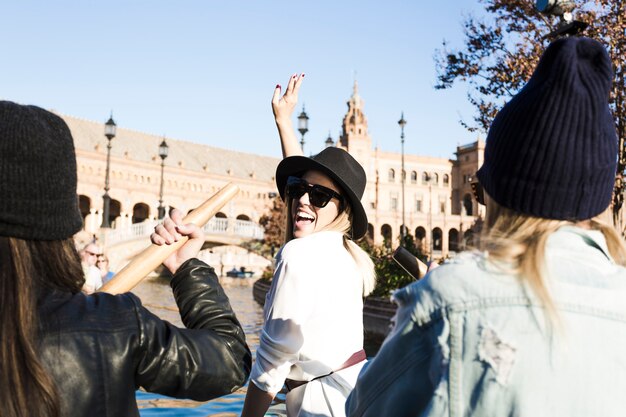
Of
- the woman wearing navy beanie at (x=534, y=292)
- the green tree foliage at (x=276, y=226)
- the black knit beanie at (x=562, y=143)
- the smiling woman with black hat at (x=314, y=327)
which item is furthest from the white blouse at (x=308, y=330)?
the green tree foliage at (x=276, y=226)

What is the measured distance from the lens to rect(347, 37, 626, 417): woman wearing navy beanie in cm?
114

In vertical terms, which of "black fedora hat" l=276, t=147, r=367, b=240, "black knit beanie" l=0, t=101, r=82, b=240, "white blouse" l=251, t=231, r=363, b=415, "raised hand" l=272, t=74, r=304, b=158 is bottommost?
"white blouse" l=251, t=231, r=363, b=415

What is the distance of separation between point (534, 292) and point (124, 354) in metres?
0.81

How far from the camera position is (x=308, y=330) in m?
2.19

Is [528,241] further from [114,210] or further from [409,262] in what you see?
[114,210]

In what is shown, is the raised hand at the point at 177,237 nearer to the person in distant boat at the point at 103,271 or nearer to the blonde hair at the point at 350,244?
the blonde hair at the point at 350,244

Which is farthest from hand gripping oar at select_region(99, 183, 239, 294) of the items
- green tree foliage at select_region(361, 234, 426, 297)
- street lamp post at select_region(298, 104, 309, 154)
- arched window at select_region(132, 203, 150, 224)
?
arched window at select_region(132, 203, 150, 224)

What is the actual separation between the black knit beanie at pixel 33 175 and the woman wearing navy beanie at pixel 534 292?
0.70 meters

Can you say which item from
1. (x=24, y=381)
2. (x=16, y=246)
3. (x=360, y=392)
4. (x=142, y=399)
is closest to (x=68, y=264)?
(x=16, y=246)

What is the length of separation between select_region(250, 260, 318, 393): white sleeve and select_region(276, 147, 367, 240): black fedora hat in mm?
504

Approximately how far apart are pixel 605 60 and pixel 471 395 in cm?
70

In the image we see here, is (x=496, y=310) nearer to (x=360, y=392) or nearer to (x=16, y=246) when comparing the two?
(x=360, y=392)

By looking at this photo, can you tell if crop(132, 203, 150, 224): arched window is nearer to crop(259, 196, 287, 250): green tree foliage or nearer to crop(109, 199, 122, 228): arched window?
crop(109, 199, 122, 228): arched window

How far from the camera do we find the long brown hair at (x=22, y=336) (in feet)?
4.04
